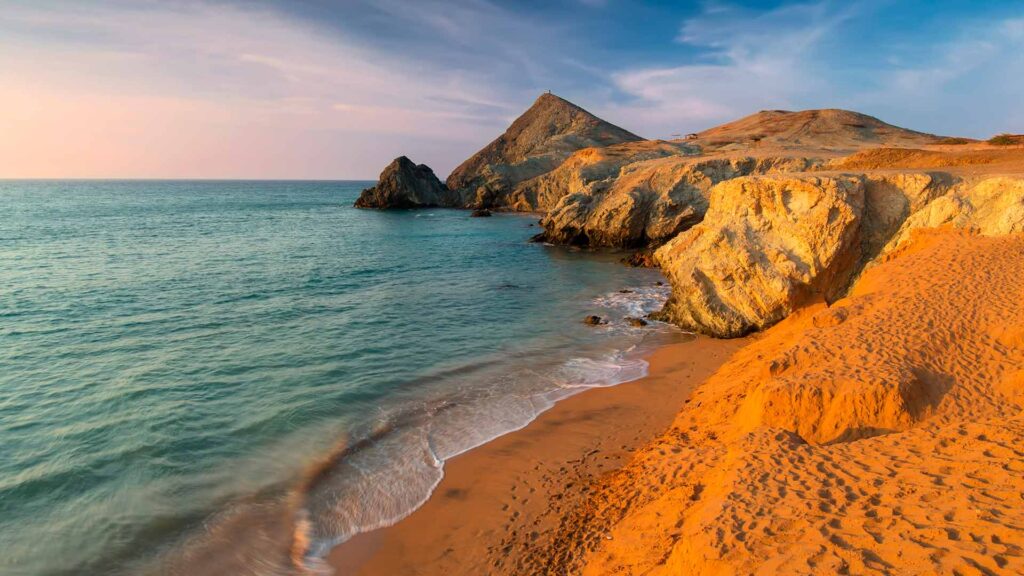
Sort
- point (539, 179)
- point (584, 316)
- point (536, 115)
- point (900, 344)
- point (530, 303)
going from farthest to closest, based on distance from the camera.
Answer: point (536, 115), point (539, 179), point (530, 303), point (584, 316), point (900, 344)

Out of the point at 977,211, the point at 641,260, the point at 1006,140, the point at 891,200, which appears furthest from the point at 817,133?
the point at 977,211

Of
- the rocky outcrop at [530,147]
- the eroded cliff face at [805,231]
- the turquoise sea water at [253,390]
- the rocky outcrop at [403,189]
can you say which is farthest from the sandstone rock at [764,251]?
the rocky outcrop at [403,189]

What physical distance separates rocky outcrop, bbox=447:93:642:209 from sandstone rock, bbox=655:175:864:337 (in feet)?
185

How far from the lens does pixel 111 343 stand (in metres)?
15.4

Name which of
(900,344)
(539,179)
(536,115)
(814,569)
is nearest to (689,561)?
(814,569)

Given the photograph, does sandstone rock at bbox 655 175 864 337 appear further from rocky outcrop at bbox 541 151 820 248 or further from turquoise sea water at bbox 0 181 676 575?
rocky outcrop at bbox 541 151 820 248

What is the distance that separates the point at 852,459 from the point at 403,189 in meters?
72.5

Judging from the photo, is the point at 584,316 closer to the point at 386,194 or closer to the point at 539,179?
the point at 539,179

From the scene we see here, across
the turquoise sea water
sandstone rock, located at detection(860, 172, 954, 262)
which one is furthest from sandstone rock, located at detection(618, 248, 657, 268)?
sandstone rock, located at detection(860, 172, 954, 262)

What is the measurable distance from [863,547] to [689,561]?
5.29 feet

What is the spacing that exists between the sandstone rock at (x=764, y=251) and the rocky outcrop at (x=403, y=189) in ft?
205

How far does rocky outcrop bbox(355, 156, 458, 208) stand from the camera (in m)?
74.7

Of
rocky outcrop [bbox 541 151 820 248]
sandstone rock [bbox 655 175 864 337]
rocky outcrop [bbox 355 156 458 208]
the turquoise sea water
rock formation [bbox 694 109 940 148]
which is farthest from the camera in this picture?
rocky outcrop [bbox 355 156 458 208]

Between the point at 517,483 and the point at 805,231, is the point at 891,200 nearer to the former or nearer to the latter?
the point at 805,231
